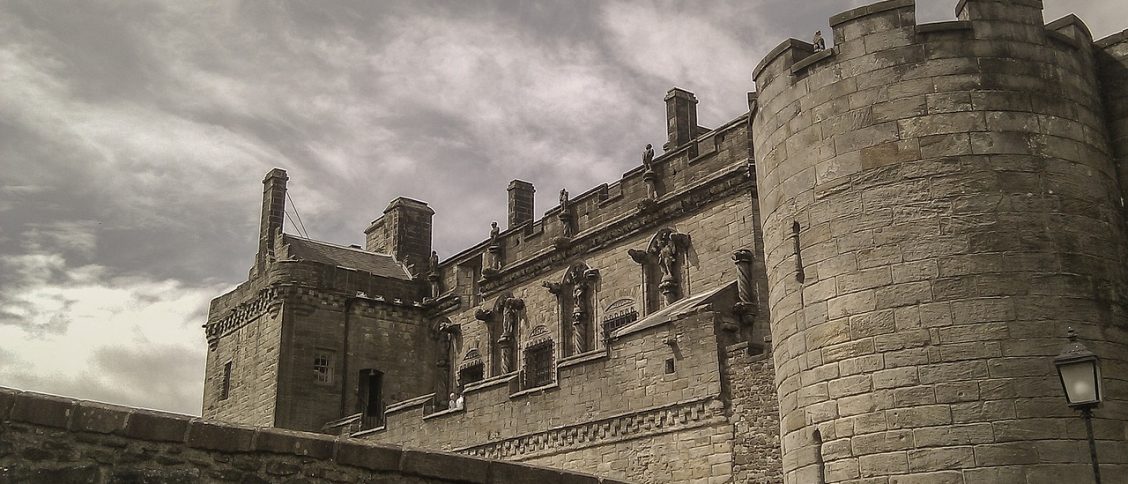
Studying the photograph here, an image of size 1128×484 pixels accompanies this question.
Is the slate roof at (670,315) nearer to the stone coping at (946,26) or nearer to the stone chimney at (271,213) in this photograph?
the stone coping at (946,26)

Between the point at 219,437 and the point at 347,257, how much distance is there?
89.0 ft

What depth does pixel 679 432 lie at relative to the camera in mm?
17141

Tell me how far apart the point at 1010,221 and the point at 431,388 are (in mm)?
23175

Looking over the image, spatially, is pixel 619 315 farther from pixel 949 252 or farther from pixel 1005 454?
pixel 1005 454

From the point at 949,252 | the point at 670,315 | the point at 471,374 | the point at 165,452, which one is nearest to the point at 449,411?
the point at 670,315

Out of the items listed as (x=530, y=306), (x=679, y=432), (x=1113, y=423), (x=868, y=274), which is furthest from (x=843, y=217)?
(x=530, y=306)

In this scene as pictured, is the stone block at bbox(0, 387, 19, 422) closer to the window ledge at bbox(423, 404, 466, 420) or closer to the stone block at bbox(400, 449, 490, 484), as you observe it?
the stone block at bbox(400, 449, 490, 484)

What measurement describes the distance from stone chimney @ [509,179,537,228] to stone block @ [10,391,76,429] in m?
25.0

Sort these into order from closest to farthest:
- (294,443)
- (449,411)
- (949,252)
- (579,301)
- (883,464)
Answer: (294,443), (883,464), (949,252), (449,411), (579,301)

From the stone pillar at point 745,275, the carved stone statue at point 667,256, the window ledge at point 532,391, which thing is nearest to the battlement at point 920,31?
the stone pillar at point 745,275

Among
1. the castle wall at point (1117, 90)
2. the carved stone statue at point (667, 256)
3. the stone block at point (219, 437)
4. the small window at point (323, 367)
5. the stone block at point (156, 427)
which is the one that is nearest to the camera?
the stone block at point (156, 427)

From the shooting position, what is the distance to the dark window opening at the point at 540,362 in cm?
2800

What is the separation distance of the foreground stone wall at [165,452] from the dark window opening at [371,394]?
22.2 meters

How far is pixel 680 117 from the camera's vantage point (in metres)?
27.7
